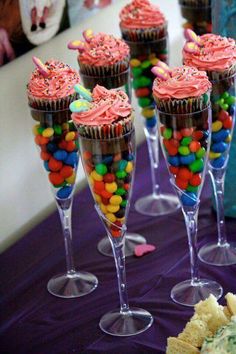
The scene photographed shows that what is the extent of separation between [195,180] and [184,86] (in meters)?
0.20

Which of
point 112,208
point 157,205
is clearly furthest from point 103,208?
point 157,205

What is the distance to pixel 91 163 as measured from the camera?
1.60 metres

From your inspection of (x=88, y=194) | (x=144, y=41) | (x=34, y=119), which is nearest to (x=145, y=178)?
(x=88, y=194)

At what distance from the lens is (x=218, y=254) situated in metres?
1.91

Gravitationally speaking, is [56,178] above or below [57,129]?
below

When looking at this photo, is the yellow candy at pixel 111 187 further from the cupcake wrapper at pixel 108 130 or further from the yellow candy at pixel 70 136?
the yellow candy at pixel 70 136

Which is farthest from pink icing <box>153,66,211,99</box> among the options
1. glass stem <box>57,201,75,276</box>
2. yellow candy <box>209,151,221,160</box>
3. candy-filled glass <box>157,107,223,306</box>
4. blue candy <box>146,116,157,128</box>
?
blue candy <box>146,116,157,128</box>

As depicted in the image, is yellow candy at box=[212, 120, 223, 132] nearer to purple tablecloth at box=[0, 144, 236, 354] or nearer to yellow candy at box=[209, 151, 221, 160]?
yellow candy at box=[209, 151, 221, 160]

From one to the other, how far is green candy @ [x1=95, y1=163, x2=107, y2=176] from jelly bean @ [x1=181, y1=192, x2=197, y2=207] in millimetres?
218

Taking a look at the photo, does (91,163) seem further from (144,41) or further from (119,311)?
(144,41)

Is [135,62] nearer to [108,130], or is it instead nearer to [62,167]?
[62,167]

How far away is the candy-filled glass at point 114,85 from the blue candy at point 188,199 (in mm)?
292

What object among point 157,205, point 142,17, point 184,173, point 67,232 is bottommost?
point 157,205

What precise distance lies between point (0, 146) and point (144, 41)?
45cm
